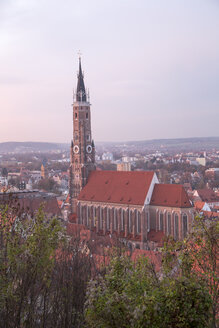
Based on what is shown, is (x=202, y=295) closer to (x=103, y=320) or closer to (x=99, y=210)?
(x=103, y=320)

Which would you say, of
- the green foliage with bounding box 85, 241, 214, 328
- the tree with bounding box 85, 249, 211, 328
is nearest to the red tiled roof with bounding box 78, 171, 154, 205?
the green foliage with bounding box 85, 241, 214, 328

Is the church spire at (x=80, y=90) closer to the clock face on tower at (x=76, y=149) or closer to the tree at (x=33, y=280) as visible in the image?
the clock face on tower at (x=76, y=149)

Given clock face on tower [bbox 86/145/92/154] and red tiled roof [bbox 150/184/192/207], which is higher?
clock face on tower [bbox 86/145/92/154]

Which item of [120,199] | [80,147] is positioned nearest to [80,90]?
[80,147]

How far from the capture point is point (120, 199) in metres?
41.9

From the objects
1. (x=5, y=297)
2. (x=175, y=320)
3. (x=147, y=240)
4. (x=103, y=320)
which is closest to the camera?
(x=175, y=320)

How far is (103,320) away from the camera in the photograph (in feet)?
27.8

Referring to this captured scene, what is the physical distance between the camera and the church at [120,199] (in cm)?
3919

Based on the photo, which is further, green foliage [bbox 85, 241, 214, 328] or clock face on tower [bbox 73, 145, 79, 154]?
clock face on tower [bbox 73, 145, 79, 154]

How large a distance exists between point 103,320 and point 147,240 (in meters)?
31.9

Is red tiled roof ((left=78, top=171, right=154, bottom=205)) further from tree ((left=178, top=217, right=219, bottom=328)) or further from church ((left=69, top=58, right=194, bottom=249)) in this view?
tree ((left=178, top=217, right=219, bottom=328))

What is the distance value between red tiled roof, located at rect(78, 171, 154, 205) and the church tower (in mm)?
1760

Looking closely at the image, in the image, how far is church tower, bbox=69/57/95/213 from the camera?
4769cm

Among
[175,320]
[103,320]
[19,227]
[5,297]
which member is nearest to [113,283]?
[103,320]
